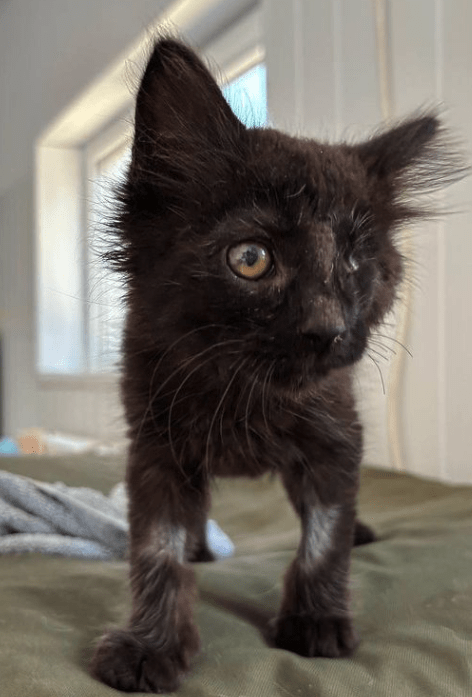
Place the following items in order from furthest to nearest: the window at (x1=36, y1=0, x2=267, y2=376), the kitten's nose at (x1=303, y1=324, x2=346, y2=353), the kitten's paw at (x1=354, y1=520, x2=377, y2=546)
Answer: the window at (x1=36, y1=0, x2=267, y2=376) → the kitten's paw at (x1=354, y1=520, x2=377, y2=546) → the kitten's nose at (x1=303, y1=324, x2=346, y2=353)

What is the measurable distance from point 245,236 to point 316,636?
1.63 feet

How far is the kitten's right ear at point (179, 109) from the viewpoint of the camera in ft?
2.67

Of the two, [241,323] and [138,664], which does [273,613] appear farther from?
[241,323]

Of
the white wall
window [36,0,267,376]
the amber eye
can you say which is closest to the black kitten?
the amber eye

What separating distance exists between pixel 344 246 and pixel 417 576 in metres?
0.59

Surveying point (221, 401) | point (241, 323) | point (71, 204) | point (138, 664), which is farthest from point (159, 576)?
point (71, 204)

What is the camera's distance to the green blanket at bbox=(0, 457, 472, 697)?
77 cm

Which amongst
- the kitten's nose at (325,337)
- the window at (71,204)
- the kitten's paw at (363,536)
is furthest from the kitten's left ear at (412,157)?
the window at (71,204)

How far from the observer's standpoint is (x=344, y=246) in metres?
0.76

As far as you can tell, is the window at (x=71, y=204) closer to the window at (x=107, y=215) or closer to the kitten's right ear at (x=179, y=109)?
the window at (x=107, y=215)

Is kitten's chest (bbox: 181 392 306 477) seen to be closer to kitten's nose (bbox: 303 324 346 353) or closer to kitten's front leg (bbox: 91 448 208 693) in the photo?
kitten's front leg (bbox: 91 448 208 693)

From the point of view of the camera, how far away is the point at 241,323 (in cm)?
75

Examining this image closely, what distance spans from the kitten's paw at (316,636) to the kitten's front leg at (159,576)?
12 cm

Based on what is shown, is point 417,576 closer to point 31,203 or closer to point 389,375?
point 389,375
